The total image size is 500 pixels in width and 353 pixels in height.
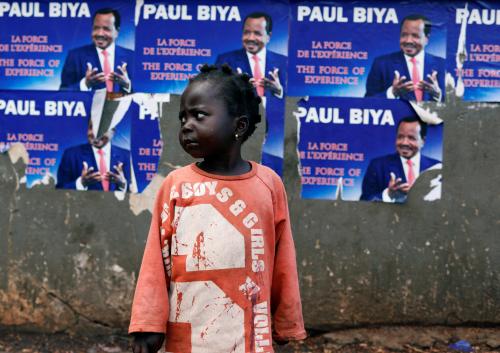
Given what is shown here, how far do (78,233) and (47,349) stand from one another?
804 mm

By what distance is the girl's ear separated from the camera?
94.6 inches

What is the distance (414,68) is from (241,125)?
2.47 m

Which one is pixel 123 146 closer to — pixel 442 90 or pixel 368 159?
pixel 368 159

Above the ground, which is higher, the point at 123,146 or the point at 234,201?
the point at 123,146

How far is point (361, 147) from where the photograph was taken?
4613 mm

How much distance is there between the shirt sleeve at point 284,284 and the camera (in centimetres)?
249

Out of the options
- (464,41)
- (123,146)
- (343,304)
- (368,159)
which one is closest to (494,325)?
(343,304)

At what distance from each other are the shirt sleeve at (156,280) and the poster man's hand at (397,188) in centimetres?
252

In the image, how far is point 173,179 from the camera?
94.3 inches

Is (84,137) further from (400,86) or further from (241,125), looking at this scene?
(241,125)

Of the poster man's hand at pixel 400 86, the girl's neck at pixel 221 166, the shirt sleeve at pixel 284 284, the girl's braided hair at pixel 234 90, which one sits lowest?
the shirt sleeve at pixel 284 284

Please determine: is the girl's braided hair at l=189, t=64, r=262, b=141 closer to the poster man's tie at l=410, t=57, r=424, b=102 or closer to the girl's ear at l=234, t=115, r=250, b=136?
the girl's ear at l=234, t=115, r=250, b=136

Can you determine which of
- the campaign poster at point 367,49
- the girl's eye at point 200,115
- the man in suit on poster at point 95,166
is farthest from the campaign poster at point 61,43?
the girl's eye at point 200,115

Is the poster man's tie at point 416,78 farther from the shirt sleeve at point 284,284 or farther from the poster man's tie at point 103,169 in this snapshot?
the shirt sleeve at point 284,284
